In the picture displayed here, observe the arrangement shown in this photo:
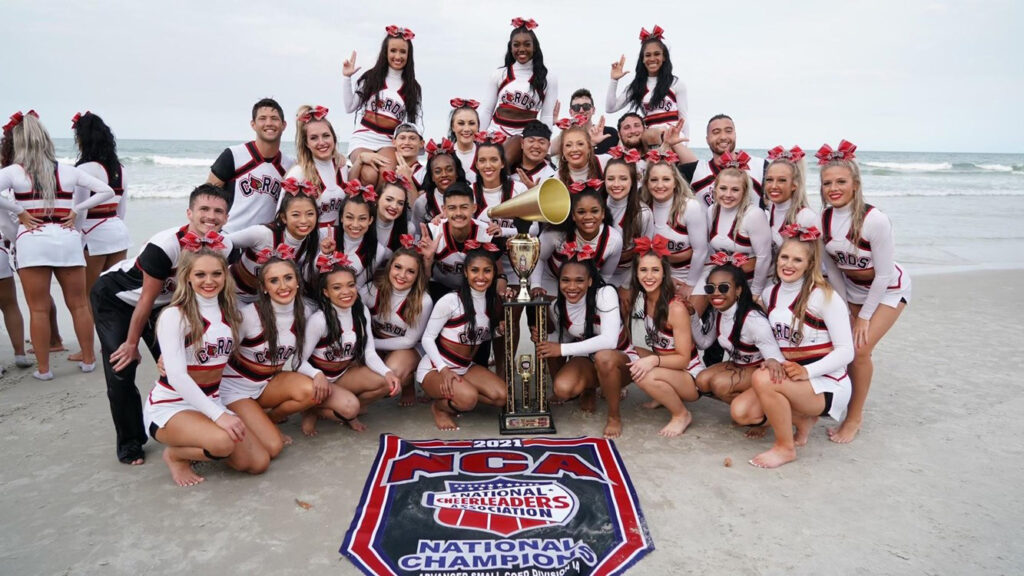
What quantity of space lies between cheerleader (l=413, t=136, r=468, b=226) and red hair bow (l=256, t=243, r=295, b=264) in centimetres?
110

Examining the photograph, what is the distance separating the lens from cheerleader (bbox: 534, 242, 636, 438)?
4.29 meters

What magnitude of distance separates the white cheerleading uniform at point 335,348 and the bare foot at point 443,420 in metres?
0.43

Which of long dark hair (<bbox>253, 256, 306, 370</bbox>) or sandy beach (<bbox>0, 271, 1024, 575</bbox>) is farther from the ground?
long dark hair (<bbox>253, 256, 306, 370</bbox>)

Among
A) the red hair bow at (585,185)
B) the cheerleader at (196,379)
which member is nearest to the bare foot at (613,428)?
the red hair bow at (585,185)

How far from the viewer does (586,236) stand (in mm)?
4641

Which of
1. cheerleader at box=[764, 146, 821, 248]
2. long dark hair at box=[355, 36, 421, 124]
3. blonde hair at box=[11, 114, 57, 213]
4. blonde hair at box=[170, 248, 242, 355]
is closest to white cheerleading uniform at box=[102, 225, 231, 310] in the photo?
blonde hair at box=[170, 248, 242, 355]

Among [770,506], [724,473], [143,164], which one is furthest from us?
[143,164]

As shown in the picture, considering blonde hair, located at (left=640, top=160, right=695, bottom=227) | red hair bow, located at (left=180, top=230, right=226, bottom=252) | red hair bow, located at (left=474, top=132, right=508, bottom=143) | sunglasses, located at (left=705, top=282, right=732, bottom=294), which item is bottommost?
sunglasses, located at (left=705, top=282, right=732, bottom=294)

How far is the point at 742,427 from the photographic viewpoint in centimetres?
440

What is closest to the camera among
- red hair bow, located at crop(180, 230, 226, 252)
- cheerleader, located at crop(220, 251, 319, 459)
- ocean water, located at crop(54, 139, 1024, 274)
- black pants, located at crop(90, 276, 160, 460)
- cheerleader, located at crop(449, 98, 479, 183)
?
red hair bow, located at crop(180, 230, 226, 252)

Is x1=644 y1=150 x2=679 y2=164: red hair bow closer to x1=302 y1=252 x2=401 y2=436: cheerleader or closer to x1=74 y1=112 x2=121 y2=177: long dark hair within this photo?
x1=302 y1=252 x2=401 y2=436: cheerleader

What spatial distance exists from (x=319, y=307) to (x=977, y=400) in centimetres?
465

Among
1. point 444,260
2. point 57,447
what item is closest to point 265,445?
point 57,447

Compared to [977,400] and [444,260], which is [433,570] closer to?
[444,260]
